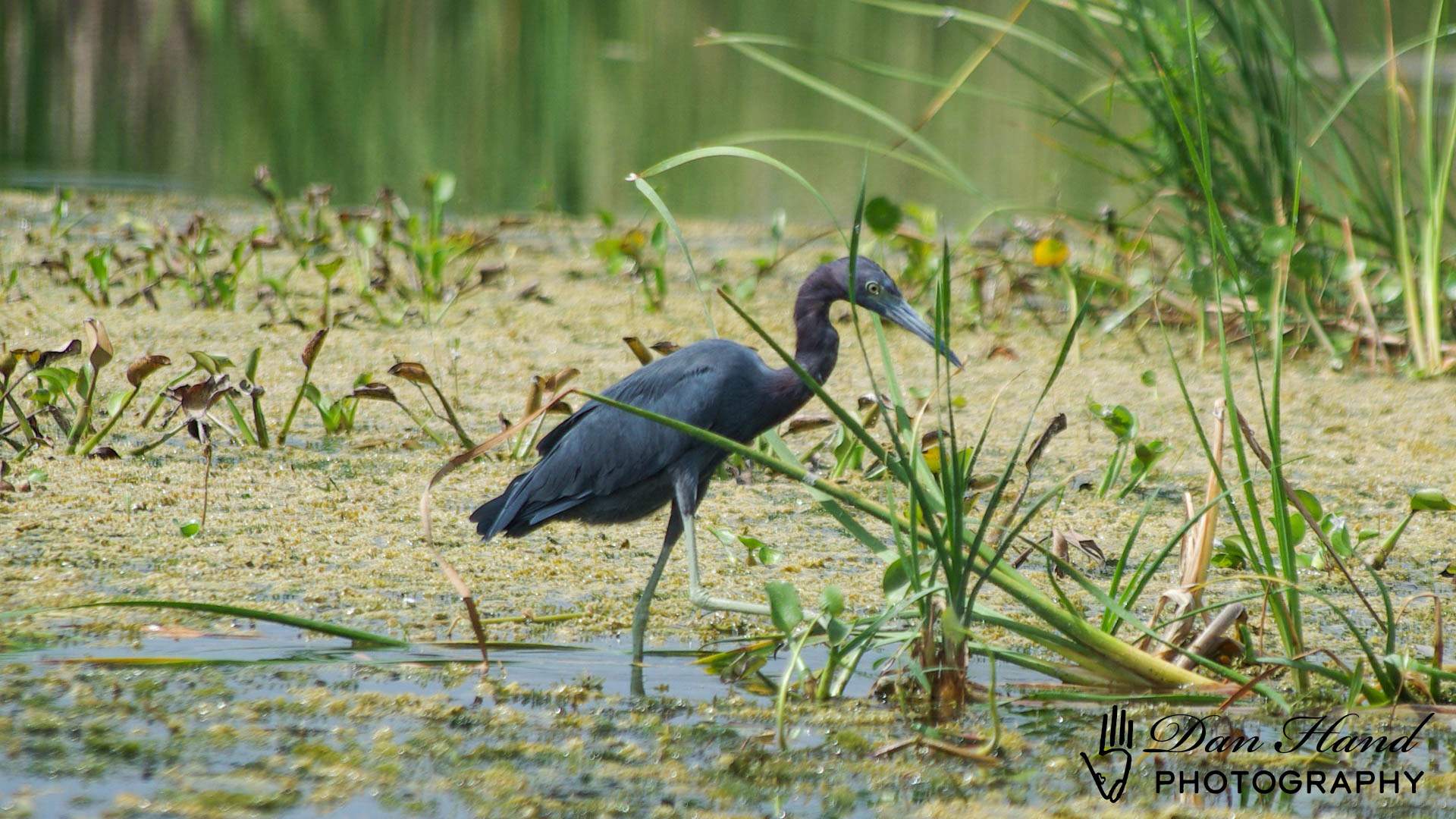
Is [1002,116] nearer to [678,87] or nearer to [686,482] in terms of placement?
[678,87]

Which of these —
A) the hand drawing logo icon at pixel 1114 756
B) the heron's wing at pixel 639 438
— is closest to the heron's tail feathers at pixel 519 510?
the heron's wing at pixel 639 438

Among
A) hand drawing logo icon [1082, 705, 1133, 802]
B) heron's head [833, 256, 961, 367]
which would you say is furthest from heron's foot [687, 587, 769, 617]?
heron's head [833, 256, 961, 367]

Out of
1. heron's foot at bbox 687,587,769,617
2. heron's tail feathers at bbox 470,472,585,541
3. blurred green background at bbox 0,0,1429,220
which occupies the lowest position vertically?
heron's foot at bbox 687,587,769,617

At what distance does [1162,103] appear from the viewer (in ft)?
15.8

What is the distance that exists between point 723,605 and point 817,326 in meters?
0.68

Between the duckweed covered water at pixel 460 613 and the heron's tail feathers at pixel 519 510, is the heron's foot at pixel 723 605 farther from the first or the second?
the heron's tail feathers at pixel 519 510

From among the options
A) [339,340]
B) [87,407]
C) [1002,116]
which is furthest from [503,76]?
[87,407]

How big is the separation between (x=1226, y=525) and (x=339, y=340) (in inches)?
108

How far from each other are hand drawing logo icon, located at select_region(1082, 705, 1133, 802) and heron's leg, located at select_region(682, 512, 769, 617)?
53 cm

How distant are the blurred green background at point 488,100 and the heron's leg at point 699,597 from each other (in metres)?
3.11

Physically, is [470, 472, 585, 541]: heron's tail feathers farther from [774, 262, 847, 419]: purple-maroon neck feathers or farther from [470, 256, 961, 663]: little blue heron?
[774, 262, 847, 419]: purple-maroon neck feathers

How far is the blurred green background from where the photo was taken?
8500mm

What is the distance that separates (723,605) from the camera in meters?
2.57

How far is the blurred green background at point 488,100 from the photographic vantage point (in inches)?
335
